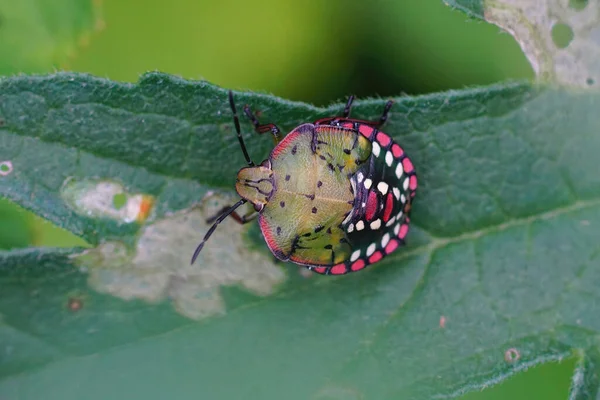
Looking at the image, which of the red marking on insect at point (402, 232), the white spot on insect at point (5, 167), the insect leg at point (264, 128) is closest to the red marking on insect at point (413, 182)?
the red marking on insect at point (402, 232)

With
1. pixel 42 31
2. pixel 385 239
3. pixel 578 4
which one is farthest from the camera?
pixel 42 31

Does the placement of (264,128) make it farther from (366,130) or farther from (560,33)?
(560,33)

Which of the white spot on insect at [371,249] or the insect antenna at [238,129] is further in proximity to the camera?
the white spot on insect at [371,249]

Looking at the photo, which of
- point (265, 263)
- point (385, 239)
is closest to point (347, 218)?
point (385, 239)

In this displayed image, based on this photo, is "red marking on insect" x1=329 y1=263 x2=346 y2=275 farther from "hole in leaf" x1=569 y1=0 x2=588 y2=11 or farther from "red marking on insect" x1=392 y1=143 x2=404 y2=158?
"hole in leaf" x1=569 y1=0 x2=588 y2=11

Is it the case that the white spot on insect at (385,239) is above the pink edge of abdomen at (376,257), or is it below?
above

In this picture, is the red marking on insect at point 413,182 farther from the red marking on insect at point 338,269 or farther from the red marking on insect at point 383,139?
the red marking on insect at point 338,269

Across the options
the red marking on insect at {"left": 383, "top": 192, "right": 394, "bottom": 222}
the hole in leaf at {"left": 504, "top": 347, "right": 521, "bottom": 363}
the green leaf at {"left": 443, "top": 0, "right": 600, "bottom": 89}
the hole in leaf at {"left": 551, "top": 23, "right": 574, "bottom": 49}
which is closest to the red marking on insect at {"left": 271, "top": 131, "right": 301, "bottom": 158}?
the red marking on insect at {"left": 383, "top": 192, "right": 394, "bottom": 222}

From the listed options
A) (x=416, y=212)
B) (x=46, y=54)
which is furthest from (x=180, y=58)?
(x=416, y=212)
